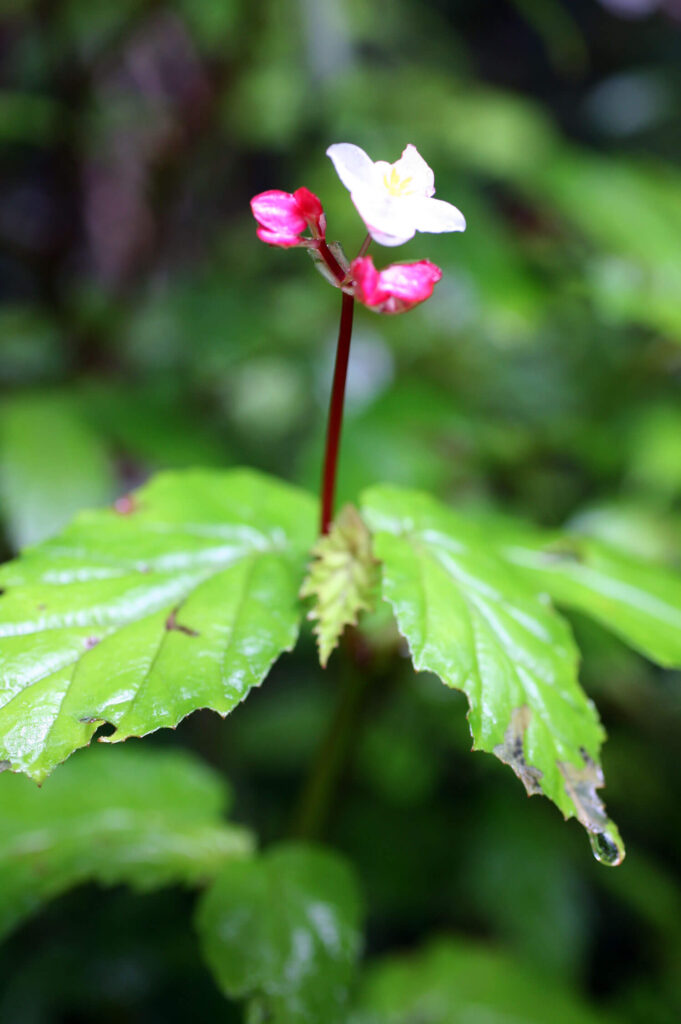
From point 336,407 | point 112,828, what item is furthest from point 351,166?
point 112,828

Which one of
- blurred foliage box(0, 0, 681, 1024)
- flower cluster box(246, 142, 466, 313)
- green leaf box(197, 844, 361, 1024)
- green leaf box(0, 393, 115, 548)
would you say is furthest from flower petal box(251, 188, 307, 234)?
green leaf box(0, 393, 115, 548)

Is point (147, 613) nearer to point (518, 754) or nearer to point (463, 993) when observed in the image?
point (518, 754)

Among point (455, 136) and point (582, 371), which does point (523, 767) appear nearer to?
point (582, 371)

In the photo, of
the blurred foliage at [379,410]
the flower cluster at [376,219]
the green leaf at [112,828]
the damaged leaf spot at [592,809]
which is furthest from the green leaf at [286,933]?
the flower cluster at [376,219]

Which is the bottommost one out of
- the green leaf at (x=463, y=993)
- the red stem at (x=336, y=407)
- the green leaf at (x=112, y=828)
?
the green leaf at (x=463, y=993)

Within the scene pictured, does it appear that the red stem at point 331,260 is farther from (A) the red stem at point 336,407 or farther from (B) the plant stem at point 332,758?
(B) the plant stem at point 332,758

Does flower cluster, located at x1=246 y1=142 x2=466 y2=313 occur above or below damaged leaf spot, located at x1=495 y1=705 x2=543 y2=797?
above

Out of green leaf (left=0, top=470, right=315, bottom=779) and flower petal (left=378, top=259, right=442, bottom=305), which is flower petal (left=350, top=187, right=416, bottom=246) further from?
green leaf (left=0, top=470, right=315, bottom=779)
